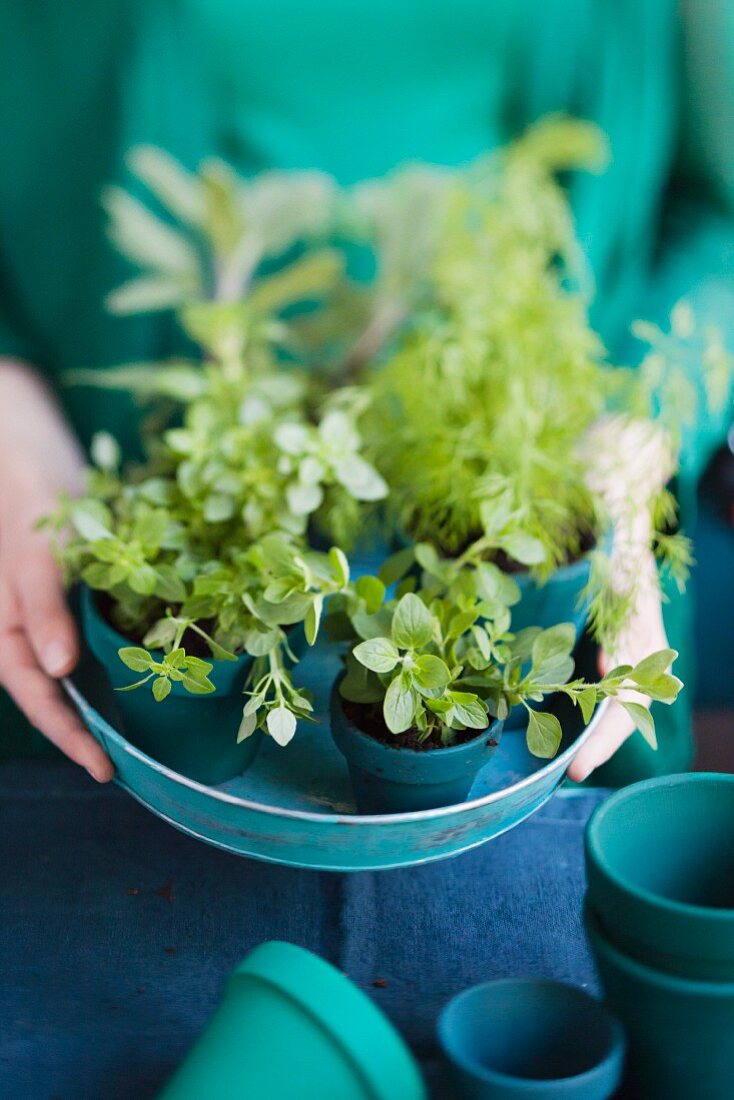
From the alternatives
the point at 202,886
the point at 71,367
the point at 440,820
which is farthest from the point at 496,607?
the point at 71,367

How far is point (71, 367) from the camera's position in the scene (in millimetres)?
876

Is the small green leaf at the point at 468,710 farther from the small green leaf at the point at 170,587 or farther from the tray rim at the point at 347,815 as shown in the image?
the small green leaf at the point at 170,587

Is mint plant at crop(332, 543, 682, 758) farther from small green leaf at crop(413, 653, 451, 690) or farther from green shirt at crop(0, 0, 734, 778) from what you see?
green shirt at crop(0, 0, 734, 778)

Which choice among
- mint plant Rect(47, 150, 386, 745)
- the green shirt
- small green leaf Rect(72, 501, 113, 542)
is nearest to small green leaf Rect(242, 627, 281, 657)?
mint plant Rect(47, 150, 386, 745)

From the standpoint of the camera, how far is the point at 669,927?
306mm

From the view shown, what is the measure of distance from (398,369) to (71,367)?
15.6 inches

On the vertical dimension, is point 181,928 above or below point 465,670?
below

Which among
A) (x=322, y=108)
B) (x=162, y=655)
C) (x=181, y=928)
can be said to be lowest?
(x=181, y=928)

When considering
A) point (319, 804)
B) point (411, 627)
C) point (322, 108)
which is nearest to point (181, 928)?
point (319, 804)

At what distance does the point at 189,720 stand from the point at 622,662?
0.23m

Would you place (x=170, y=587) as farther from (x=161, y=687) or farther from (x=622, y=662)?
(x=622, y=662)

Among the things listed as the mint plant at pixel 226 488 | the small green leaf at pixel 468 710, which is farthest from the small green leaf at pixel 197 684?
the small green leaf at pixel 468 710

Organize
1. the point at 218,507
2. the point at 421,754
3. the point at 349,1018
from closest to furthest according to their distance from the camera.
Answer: the point at 349,1018, the point at 421,754, the point at 218,507

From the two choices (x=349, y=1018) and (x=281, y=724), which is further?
(x=281, y=724)
